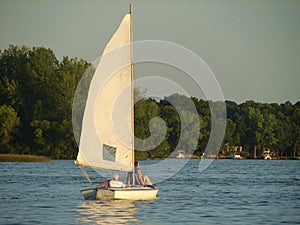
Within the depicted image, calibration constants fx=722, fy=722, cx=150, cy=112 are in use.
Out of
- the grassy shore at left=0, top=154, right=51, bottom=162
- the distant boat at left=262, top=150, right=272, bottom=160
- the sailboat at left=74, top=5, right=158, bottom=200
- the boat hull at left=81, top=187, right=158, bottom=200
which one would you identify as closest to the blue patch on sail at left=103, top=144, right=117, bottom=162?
the sailboat at left=74, top=5, right=158, bottom=200

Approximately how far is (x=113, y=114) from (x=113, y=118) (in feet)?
0.65

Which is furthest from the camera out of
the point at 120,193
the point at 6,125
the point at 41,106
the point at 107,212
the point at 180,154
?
the point at 180,154

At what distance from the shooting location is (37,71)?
354 feet

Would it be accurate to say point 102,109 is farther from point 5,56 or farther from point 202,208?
point 5,56

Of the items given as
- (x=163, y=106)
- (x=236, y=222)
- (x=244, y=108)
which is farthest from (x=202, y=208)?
(x=244, y=108)

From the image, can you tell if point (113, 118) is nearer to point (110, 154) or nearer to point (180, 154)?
point (110, 154)

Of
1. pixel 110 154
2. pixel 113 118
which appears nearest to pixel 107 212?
pixel 110 154

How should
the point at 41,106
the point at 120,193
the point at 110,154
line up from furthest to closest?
the point at 41,106 → the point at 110,154 → the point at 120,193

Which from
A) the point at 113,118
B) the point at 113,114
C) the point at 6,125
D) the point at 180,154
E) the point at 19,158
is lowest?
the point at 19,158

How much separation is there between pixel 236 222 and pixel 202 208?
552 centimetres

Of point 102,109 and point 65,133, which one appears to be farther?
point 65,133

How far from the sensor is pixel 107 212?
32.2m

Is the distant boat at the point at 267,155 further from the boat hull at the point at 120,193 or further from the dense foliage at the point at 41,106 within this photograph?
the boat hull at the point at 120,193

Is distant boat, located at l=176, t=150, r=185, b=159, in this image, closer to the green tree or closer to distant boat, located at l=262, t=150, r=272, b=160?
distant boat, located at l=262, t=150, r=272, b=160
